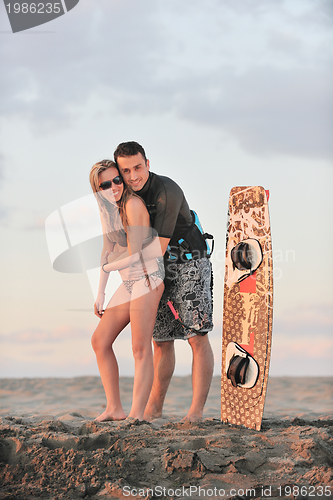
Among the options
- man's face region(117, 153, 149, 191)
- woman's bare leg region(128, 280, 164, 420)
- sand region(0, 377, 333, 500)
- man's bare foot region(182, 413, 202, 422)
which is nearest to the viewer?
sand region(0, 377, 333, 500)

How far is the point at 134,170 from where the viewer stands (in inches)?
128

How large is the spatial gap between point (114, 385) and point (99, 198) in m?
1.39

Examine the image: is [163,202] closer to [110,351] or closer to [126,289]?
[126,289]

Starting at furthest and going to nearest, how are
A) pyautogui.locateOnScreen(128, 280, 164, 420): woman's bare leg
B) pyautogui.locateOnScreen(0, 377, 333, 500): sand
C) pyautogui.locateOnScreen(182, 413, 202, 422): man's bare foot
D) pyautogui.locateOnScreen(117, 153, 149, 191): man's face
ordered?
pyautogui.locateOnScreen(182, 413, 202, 422): man's bare foot, pyautogui.locateOnScreen(117, 153, 149, 191): man's face, pyautogui.locateOnScreen(128, 280, 164, 420): woman's bare leg, pyautogui.locateOnScreen(0, 377, 333, 500): sand

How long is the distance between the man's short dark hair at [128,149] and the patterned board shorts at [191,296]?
0.91m

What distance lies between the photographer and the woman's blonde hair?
10.6 ft

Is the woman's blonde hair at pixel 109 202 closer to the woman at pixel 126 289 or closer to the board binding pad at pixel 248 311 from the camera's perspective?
the woman at pixel 126 289

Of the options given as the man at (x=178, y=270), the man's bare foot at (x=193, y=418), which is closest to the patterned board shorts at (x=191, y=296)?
the man at (x=178, y=270)

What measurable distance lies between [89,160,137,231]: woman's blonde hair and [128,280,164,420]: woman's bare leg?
0.49 m

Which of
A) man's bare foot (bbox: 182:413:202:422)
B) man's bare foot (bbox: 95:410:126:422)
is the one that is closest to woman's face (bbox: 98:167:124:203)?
man's bare foot (bbox: 95:410:126:422)

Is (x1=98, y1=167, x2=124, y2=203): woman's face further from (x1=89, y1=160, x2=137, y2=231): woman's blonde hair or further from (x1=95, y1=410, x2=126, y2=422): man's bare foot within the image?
(x1=95, y1=410, x2=126, y2=422): man's bare foot

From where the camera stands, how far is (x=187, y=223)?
3.52m

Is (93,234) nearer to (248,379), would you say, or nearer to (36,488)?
(248,379)

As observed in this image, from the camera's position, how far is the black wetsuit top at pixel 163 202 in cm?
327
